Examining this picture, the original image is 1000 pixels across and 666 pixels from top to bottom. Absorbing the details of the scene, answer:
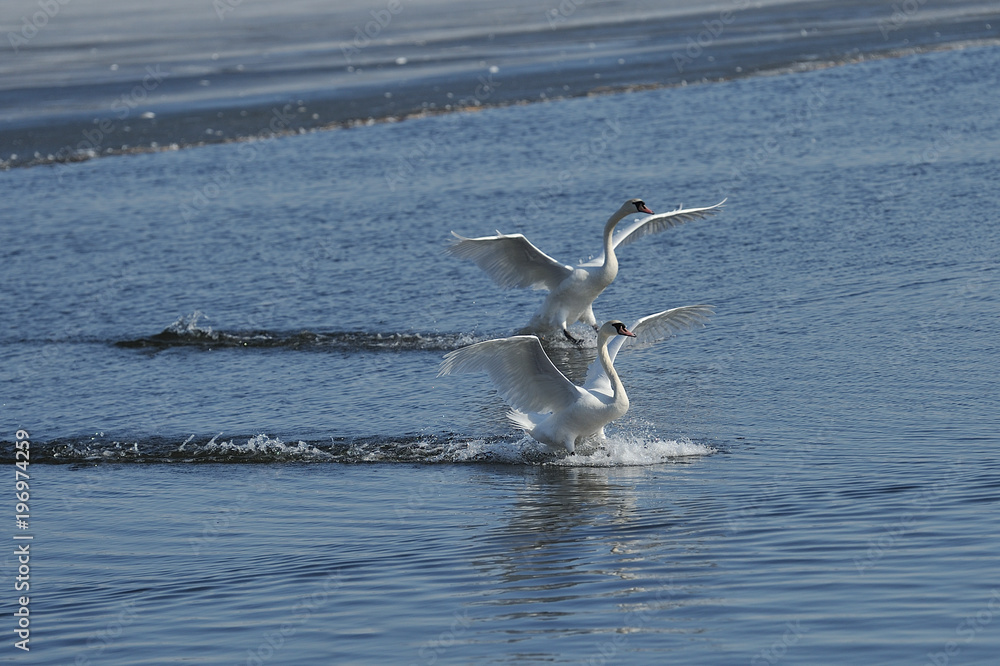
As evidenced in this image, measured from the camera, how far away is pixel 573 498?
905cm

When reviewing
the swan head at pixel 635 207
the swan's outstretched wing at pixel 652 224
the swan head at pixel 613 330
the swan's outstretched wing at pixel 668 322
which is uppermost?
the swan head at pixel 635 207

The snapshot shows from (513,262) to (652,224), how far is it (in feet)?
5.19

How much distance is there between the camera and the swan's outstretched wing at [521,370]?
10.1m

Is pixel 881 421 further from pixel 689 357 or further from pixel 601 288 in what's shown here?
pixel 601 288

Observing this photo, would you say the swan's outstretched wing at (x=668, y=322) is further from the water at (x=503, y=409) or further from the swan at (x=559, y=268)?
the swan at (x=559, y=268)

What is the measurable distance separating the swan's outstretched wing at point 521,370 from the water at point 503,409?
41cm

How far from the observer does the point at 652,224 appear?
14.2 m

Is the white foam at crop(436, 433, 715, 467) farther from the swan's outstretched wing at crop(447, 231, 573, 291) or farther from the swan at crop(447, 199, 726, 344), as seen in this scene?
the swan's outstretched wing at crop(447, 231, 573, 291)

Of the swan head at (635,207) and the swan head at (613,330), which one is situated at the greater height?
the swan head at (635,207)

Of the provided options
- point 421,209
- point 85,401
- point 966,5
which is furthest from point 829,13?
point 85,401

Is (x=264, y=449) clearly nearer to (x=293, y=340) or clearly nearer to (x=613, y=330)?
(x=613, y=330)

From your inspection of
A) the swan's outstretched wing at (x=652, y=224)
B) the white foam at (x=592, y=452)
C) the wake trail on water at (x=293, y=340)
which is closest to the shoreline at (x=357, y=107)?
the wake trail on water at (x=293, y=340)

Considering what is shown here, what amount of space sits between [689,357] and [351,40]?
2395 cm

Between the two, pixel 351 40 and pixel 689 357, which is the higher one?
pixel 351 40
